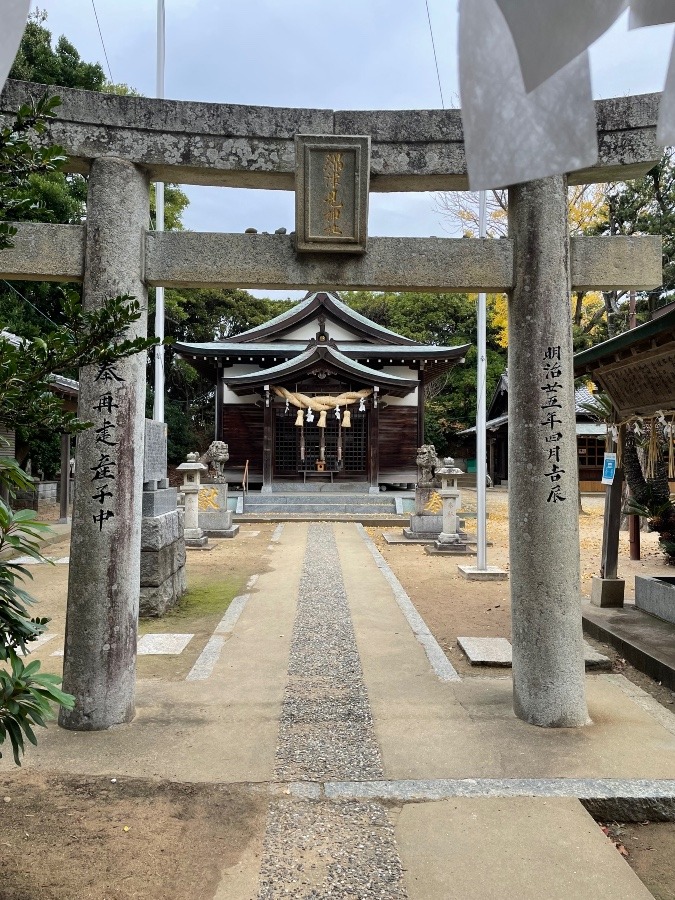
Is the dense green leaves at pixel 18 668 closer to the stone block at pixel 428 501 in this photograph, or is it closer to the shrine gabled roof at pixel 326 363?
the stone block at pixel 428 501

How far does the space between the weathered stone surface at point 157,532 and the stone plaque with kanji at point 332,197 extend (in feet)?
13.4

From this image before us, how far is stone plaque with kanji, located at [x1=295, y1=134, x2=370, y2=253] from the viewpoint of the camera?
4180 millimetres

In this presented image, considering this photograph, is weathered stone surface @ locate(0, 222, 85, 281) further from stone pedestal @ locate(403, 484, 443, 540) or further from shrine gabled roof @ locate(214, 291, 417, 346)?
shrine gabled roof @ locate(214, 291, 417, 346)

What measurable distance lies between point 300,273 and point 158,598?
4.81m

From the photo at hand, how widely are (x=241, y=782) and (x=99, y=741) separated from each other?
113 centimetres

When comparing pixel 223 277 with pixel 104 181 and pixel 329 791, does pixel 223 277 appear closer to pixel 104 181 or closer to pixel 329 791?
pixel 104 181

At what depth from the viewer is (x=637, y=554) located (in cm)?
1205

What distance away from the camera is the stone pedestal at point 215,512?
604 inches

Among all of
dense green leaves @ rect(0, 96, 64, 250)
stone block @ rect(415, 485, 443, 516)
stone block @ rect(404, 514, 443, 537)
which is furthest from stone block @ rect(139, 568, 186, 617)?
stone block @ rect(415, 485, 443, 516)

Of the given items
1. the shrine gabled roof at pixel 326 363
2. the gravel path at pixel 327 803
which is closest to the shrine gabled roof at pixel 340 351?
the shrine gabled roof at pixel 326 363

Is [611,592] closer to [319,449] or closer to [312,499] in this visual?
[312,499]

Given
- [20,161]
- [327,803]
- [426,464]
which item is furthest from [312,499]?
[20,161]

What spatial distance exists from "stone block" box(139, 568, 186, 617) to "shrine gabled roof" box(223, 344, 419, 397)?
44.7 feet

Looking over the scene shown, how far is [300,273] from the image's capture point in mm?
→ 4305
